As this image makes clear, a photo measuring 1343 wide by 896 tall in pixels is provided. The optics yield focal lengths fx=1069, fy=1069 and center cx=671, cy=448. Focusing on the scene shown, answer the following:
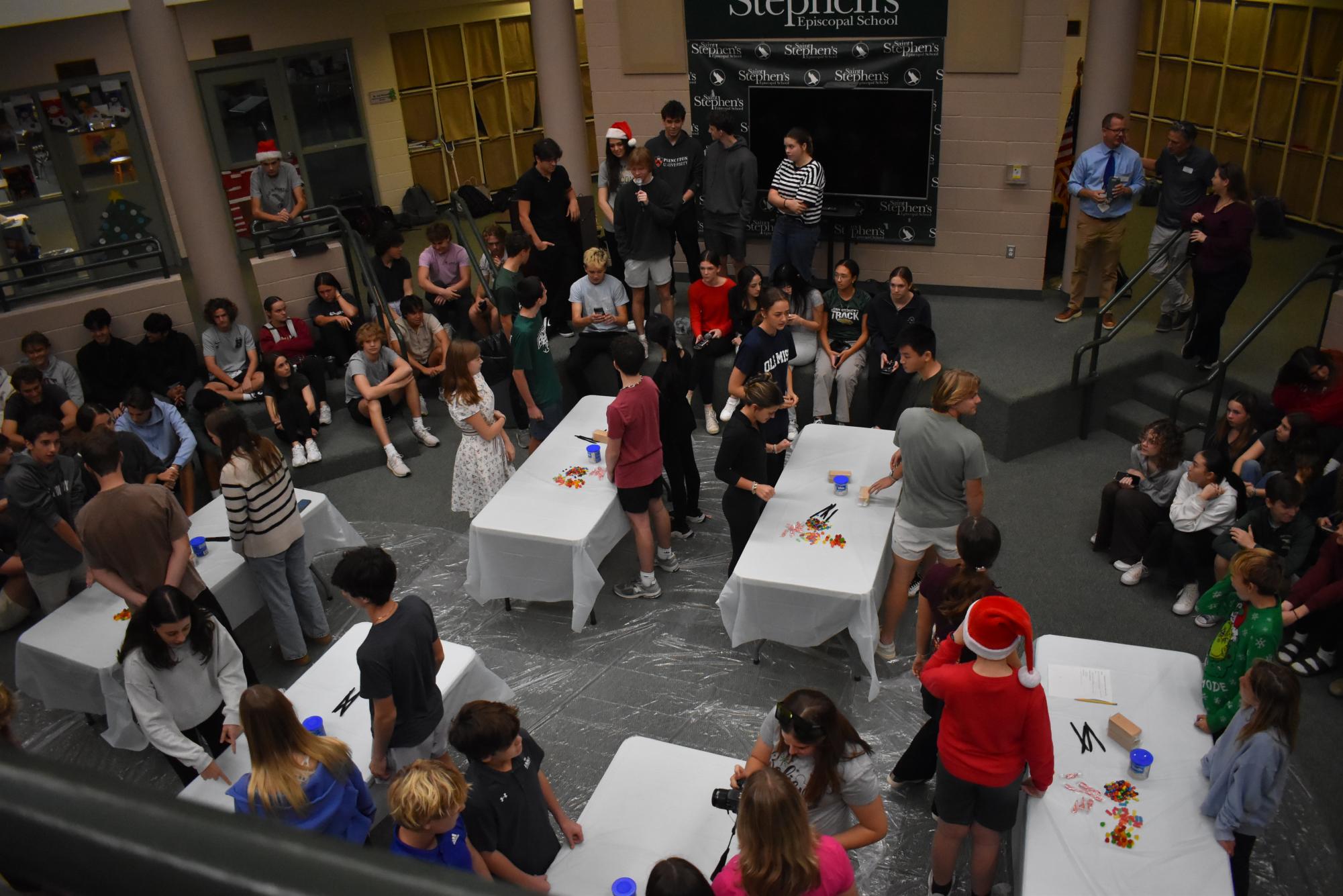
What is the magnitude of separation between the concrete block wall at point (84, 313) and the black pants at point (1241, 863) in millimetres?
7568

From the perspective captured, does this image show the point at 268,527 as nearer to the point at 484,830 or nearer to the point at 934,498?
the point at 484,830

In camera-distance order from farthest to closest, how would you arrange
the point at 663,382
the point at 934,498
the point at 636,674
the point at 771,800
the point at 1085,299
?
the point at 1085,299 < the point at 663,382 < the point at 636,674 < the point at 934,498 < the point at 771,800

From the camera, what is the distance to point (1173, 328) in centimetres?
788

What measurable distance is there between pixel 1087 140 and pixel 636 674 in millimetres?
5490

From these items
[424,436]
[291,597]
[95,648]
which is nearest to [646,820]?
[291,597]

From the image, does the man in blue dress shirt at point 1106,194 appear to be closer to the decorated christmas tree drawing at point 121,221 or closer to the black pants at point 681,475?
the black pants at point 681,475

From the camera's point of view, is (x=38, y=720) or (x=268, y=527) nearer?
(x=268, y=527)

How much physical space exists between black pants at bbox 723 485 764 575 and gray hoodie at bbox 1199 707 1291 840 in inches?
93.6

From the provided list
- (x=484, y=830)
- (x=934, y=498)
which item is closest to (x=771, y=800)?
(x=484, y=830)

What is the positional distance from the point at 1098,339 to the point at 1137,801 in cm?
396

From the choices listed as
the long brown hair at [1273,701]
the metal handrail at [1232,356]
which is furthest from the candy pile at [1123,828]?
the metal handrail at [1232,356]

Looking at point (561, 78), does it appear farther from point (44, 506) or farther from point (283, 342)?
point (44, 506)

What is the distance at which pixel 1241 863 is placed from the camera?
3791 mm

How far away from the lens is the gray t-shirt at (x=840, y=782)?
3.32m
